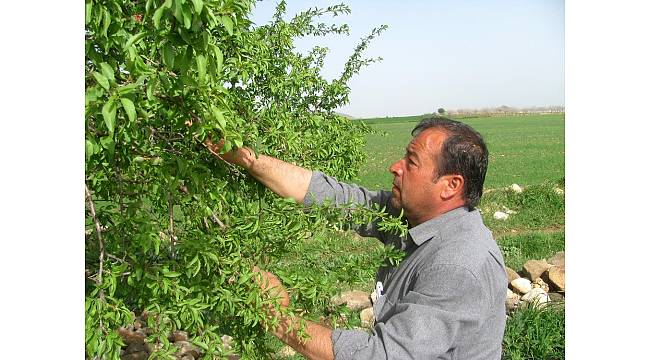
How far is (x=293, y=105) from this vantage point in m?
3.80

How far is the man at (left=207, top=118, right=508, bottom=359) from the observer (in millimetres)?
2094

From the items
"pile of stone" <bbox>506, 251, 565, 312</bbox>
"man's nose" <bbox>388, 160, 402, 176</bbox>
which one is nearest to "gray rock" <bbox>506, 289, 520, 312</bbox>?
"pile of stone" <bbox>506, 251, 565, 312</bbox>

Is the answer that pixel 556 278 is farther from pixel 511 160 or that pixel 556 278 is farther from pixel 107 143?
pixel 511 160

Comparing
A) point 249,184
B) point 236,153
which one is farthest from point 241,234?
point 249,184

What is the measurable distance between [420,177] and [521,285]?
3.80m

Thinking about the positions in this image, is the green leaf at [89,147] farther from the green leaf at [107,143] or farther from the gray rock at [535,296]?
the gray rock at [535,296]

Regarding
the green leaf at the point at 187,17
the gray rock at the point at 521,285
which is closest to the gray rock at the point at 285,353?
the gray rock at the point at 521,285

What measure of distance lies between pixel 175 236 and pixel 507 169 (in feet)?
62.4

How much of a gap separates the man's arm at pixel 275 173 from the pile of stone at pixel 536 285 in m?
3.41

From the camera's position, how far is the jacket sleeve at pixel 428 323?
2.07 meters

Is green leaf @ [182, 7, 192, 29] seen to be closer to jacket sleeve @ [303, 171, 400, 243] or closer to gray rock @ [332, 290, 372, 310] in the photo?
jacket sleeve @ [303, 171, 400, 243]

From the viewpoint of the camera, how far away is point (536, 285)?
19.8ft

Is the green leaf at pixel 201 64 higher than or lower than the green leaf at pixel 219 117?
higher

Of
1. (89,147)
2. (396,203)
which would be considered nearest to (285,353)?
(396,203)
